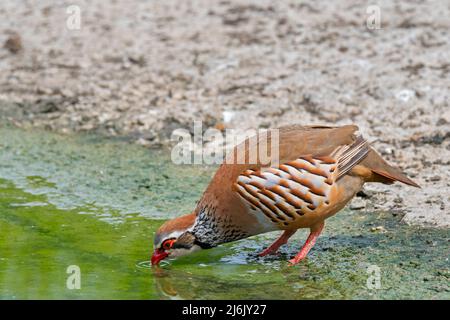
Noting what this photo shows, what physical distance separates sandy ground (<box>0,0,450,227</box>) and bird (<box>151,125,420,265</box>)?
4.05 ft

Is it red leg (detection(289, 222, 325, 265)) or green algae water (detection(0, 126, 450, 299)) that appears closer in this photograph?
green algae water (detection(0, 126, 450, 299))

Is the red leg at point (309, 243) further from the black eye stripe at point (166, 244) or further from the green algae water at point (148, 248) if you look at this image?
the black eye stripe at point (166, 244)

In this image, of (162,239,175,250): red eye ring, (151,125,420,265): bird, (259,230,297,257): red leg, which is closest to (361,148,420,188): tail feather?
(151,125,420,265): bird

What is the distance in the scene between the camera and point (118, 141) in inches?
393

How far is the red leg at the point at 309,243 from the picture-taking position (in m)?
7.05

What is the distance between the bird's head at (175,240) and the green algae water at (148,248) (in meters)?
0.12

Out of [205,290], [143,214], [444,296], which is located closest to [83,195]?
[143,214]

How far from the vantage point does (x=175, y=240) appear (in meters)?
6.94

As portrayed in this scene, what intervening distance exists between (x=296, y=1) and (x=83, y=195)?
526cm

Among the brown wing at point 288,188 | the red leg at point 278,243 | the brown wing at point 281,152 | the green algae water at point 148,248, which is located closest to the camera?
the green algae water at point 148,248

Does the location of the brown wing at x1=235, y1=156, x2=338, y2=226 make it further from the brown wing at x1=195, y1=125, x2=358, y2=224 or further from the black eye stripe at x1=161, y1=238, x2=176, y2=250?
the black eye stripe at x1=161, y1=238, x2=176, y2=250

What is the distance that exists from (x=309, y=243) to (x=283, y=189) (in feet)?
2.07

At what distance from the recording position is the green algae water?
256 inches

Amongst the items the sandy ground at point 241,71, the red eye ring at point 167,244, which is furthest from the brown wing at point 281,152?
the sandy ground at point 241,71
